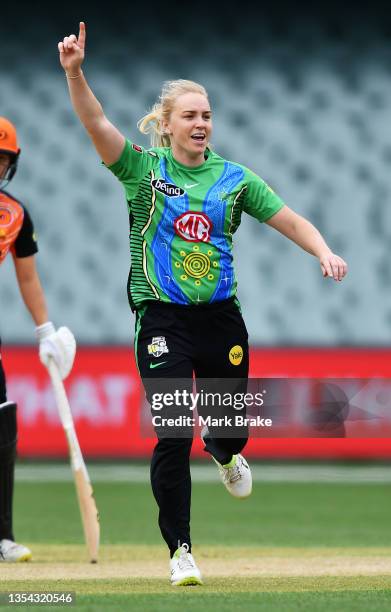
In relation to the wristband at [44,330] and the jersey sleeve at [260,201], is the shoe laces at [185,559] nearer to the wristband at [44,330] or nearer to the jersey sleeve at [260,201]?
the jersey sleeve at [260,201]

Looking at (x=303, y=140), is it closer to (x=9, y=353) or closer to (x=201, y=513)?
(x=9, y=353)

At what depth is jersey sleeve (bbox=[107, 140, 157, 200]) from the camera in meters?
5.14

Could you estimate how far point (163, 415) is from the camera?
200 inches

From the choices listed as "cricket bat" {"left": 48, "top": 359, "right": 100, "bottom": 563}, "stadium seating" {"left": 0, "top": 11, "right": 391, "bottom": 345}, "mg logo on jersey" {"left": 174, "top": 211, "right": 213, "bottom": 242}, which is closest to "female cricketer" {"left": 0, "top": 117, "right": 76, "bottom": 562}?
"cricket bat" {"left": 48, "top": 359, "right": 100, "bottom": 563}

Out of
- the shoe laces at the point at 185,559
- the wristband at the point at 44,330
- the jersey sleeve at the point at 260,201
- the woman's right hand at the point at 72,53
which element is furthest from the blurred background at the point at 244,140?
the woman's right hand at the point at 72,53

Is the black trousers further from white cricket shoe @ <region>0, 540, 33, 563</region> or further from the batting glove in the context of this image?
the batting glove

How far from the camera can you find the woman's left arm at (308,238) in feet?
15.8

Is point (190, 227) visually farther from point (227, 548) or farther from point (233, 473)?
point (227, 548)

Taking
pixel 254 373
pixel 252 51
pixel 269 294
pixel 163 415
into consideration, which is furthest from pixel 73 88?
pixel 252 51

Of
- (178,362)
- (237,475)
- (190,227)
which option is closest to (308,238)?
(190,227)

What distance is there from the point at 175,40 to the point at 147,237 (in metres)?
10.2

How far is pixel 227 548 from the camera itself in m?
6.98

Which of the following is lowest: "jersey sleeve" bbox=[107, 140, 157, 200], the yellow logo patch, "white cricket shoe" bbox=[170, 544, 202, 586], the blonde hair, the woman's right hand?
"white cricket shoe" bbox=[170, 544, 202, 586]

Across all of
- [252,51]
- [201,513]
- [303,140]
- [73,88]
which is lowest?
[201,513]
